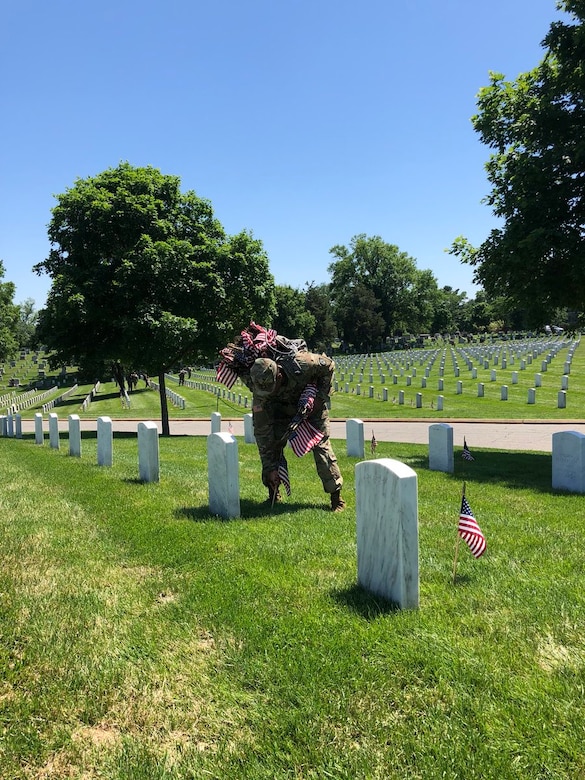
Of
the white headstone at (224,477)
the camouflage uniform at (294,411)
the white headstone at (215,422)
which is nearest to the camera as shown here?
the white headstone at (224,477)

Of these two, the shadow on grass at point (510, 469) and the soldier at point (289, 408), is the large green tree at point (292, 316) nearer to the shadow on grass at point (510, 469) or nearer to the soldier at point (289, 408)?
the shadow on grass at point (510, 469)

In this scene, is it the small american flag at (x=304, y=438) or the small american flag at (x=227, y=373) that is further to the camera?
the small american flag at (x=227, y=373)

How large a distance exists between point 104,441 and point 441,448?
21.8ft

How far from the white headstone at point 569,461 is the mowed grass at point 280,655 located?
2.88m

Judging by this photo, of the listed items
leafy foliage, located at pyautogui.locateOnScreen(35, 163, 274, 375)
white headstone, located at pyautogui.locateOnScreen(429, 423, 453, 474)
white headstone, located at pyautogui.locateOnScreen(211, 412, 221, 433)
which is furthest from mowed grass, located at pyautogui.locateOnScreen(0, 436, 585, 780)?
leafy foliage, located at pyautogui.locateOnScreen(35, 163, 274, 375)

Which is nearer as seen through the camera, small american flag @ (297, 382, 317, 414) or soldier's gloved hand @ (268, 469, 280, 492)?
small american flag @ (297, 382, 317, 414)

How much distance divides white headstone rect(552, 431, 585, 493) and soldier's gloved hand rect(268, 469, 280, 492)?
4784 mm

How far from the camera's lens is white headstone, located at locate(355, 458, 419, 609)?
3.92 metres

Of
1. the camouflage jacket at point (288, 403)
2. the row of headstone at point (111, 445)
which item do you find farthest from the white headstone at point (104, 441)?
the camouflage jacket at point (288, 403)

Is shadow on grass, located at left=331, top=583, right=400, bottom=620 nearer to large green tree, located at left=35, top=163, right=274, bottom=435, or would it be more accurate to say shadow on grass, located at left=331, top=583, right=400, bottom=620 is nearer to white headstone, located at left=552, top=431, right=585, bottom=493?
white headstone, located at left=552, top=431, right=585, bottom=493

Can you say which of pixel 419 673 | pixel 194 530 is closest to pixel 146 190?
pixel 194 530

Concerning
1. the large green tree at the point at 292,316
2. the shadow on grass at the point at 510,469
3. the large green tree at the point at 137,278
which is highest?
the large green tree at the point at 292,316

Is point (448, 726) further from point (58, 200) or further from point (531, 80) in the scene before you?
point (58, 200)

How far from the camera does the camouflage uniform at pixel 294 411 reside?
6887 mm
